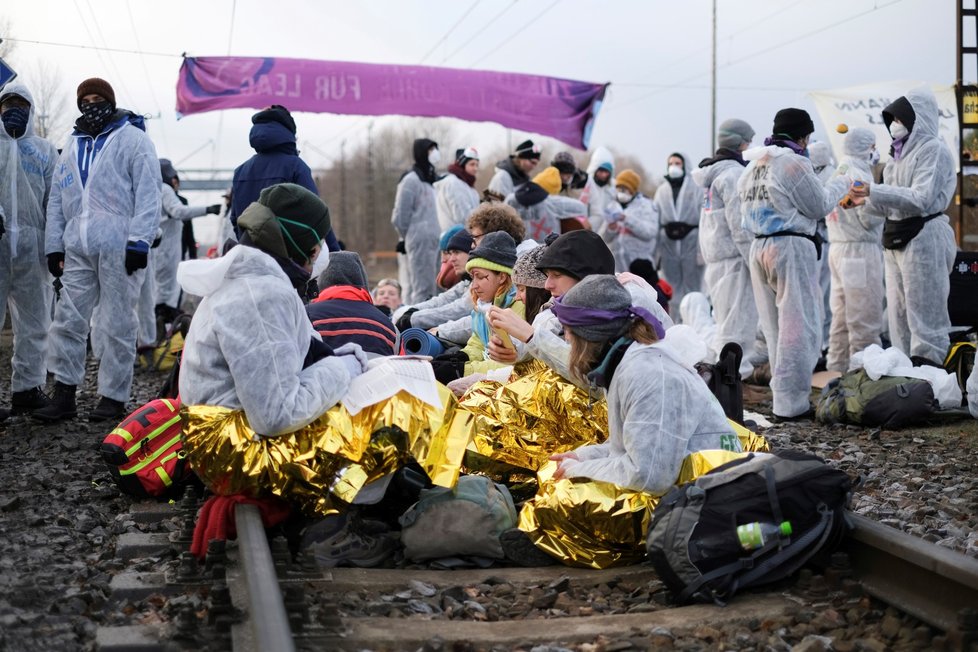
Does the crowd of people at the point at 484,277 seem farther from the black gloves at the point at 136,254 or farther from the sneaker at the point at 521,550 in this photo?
the sneaker at the point at 521,550

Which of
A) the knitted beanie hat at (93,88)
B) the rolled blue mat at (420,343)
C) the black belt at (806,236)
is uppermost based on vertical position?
the knitted beanie hat at (93,88)

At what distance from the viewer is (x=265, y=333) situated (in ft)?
13.5

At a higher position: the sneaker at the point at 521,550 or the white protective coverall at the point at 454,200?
the white protective coverall at the point at 454,200

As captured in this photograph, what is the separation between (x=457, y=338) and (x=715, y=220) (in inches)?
149

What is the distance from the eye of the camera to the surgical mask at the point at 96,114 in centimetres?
766

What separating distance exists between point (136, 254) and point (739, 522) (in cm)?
506

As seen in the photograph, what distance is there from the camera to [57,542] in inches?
179

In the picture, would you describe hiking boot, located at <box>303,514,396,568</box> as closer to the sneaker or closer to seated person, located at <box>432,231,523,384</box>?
the sneaker

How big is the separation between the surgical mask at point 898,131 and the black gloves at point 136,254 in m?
5.69

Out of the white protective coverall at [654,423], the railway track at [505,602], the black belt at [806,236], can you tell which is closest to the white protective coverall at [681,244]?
the black belt at [806,236]

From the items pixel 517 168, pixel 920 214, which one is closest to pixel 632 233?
pixel 517 168

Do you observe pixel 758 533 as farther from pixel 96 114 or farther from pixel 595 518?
pixel 96 114

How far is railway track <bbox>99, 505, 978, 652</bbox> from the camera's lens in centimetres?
331

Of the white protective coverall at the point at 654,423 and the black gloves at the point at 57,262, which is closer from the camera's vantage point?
the white protective coverall at the point at 654,423
